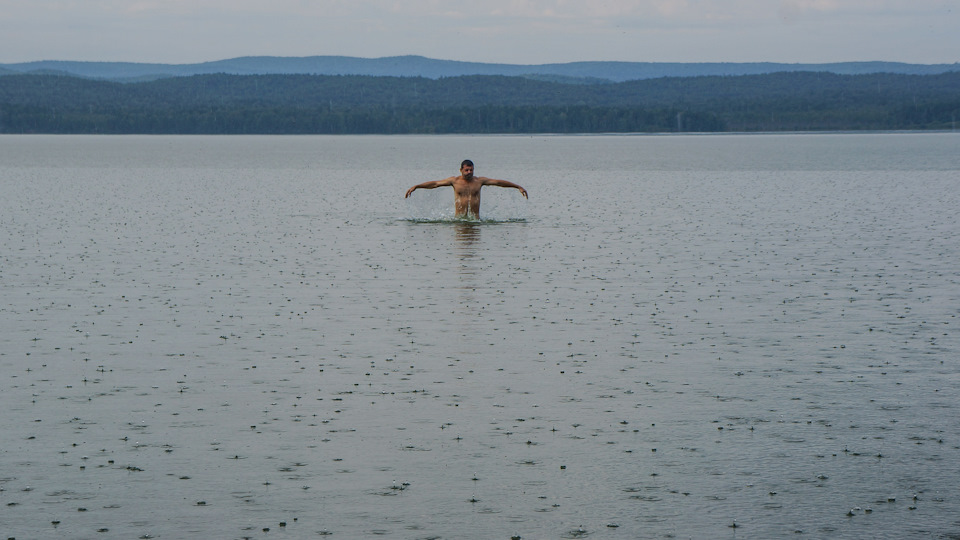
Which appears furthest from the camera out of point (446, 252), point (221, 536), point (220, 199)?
point (220, 199)

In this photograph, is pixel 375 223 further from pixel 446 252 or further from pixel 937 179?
pixel 937 179

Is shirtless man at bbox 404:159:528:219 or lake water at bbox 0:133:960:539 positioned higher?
shirtless man at bbox 404:159:528:219

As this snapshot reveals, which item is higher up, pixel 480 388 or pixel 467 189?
pixel 467 189

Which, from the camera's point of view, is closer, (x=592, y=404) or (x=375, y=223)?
(x=592, y=404)

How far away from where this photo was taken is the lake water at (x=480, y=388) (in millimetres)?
12039

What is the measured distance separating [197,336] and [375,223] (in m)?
24.4

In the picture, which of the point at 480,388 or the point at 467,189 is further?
the point at 467,189

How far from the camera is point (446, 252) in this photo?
3434cm

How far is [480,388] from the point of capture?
1688 centimetres

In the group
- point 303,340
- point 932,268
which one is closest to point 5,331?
point 303,340

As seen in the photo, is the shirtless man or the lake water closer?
the lake water

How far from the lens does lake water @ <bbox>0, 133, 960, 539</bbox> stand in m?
12.0

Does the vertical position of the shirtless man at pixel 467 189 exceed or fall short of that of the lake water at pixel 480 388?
it exceeds it

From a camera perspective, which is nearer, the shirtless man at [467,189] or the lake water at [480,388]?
the lake water at [480,388]
